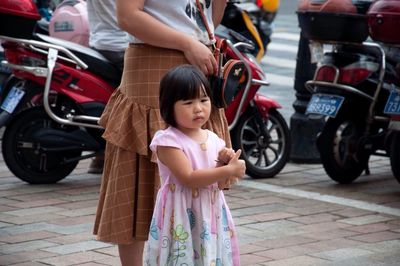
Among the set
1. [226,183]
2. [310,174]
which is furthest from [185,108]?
[310,174]

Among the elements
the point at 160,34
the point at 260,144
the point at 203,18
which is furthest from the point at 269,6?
the point at 160,34

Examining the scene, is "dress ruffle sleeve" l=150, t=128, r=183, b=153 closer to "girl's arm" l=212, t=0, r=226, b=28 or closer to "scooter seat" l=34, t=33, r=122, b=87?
"girl's arm" l=212, t=0, r=226, b=28

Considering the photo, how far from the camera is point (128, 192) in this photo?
437 centimetres

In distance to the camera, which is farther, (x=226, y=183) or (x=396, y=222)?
(x=396, y=222)

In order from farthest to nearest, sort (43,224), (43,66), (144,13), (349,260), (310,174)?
(310,174) < (43,66) < (43,224) < (349,260) < (144,13)

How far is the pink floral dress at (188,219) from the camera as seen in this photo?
12.6 feet

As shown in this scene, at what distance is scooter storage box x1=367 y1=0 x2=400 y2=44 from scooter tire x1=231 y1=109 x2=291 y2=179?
118 cm

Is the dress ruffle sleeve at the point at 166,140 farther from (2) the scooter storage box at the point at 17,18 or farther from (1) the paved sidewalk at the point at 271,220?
(2) the scooter storage box at the point at 17,18

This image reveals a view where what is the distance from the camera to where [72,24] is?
8.05 meters

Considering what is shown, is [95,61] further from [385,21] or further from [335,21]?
[385,21]

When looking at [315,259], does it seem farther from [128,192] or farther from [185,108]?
[185,108]

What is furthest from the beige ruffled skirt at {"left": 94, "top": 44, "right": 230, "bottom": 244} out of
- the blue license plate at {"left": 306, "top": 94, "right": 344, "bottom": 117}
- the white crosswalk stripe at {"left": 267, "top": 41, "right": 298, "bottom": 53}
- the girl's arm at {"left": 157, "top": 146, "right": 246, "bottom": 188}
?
the white crosswalk stripe at {"left": 267, "top": 41, "right": 298, "bottom": 53}

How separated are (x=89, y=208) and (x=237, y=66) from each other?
103 inches

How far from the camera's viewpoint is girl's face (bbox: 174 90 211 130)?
3836mm
